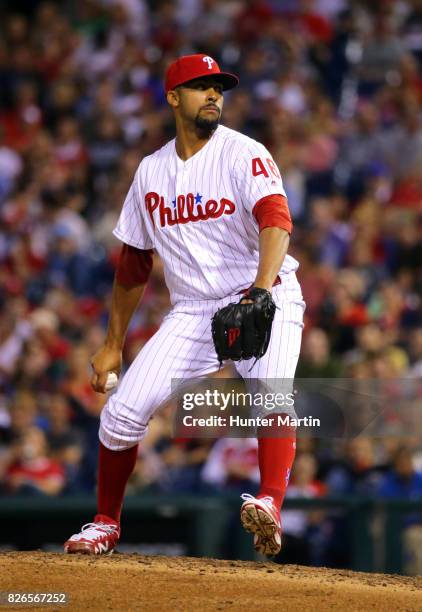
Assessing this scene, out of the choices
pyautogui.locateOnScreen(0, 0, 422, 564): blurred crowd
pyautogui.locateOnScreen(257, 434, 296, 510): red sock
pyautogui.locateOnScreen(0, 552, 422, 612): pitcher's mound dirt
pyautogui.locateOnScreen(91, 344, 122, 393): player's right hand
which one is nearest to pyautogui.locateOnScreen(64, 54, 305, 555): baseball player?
pyautogui.locateOnScreen(257, 434, 296, 510): red sock

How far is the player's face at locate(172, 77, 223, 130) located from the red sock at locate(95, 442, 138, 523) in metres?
1.25

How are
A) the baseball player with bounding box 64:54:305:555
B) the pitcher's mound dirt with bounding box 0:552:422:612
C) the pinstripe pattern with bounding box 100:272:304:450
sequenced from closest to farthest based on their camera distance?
the pitcher's mound dirt with bounding box 0:552:422:612
the baseball player with bounding box 64:54:305:555
the pinstripe pattern with bounding box 100:272:304:450

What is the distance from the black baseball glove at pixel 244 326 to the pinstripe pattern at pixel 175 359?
195 mm

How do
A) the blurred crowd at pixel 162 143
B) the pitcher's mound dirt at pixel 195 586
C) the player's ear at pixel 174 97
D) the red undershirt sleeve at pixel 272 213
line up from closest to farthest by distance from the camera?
the pitcher's mound dirt at pixel 195 586, the red undershirt sleeve at pixel 272 213, the player's ear at pixel 174 97, the blurred crowd at pixel 162 143

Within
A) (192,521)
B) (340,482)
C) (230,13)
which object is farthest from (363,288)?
(230,13)

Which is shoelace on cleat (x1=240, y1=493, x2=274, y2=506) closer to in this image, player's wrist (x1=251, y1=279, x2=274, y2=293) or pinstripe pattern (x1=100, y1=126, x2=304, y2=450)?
pinstripe pattern (x1=100, y1=126, x2=304, y2=450)

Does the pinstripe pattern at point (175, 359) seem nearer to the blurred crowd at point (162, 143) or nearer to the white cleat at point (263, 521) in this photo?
the white cleat at point (263, 521)

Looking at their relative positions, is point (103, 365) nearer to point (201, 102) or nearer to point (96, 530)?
point (96, 530)

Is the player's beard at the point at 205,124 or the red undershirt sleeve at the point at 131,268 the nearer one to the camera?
the player's beard at the point at 205,124

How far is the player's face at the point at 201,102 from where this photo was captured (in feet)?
15.3

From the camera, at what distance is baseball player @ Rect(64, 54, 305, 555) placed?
14.7ft

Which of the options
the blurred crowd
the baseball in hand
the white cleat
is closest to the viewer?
the white cleat

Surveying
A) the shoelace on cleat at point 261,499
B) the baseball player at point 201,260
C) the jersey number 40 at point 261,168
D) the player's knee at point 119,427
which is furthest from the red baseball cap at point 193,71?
the shoelace on cleat at point 261,499

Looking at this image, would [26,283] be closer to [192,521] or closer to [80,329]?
[80,329]
